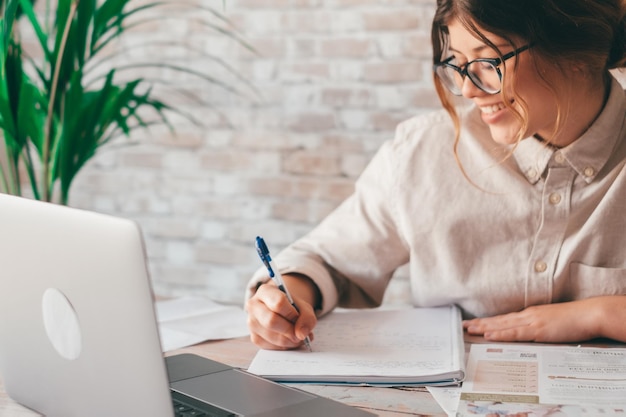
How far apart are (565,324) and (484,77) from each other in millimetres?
427

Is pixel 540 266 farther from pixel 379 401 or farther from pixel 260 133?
pixel 260 133

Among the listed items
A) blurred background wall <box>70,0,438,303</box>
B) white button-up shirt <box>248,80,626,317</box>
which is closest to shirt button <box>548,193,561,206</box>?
white button-up shirt <box>248,80,626,317</box>

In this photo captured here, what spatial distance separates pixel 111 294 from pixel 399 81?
160cm

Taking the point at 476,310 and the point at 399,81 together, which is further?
the point at 399,81

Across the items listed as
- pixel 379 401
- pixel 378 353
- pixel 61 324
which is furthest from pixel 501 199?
pixel 61 324

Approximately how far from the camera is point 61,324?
926 millimetres

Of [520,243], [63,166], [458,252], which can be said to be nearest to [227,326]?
[458,252]

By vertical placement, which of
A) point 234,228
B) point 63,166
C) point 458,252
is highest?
point 63,166

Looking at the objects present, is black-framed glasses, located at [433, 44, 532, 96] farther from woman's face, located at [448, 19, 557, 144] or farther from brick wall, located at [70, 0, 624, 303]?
brick wall, located at [70, 0, 624, 303]

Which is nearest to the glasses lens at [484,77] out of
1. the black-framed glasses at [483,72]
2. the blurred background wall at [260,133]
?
the black-framed glasses at [483,72]

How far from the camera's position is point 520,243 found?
4.86 ft

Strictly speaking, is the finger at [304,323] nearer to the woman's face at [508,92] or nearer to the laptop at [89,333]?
the laptop at [89,333]

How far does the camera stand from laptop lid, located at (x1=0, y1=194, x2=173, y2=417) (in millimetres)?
814

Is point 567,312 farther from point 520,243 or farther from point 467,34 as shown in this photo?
point 467,34
